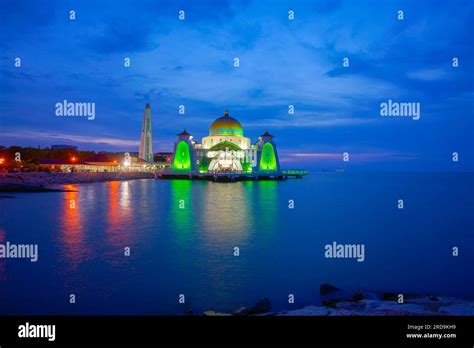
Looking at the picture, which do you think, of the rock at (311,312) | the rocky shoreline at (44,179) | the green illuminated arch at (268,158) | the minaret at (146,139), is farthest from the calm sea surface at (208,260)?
the minaret at (146,139)

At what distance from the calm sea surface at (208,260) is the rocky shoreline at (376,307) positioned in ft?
3.25

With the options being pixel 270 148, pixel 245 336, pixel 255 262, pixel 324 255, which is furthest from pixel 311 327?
pixel 270 148

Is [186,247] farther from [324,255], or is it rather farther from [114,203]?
[114,203]

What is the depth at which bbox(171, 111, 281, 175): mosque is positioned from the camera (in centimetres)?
7338

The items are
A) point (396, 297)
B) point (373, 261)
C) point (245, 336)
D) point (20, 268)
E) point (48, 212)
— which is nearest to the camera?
point (245, 336)

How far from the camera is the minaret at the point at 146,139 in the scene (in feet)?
310

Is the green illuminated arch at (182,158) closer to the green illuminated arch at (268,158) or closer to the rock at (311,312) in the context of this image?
the green illuminated arch at (268,158)

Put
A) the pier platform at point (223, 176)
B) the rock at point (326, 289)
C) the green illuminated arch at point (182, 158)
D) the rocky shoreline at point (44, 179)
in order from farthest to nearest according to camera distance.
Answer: the green illuminated arch at point (182, 158)
the pier platform at point (223, 176)
the rocky shoreline at point (44, 179)
the rock at point (326, 289)

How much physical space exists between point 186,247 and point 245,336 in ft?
31.6

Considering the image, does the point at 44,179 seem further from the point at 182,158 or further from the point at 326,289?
the point at 326,289

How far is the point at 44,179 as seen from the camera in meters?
51.1

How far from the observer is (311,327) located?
267 inches

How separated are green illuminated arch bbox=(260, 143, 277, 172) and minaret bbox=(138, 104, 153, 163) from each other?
35.0 meters

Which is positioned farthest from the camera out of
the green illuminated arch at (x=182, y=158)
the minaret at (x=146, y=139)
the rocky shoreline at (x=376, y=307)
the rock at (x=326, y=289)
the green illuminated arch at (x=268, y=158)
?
the minaret at (x=146, y=139)
